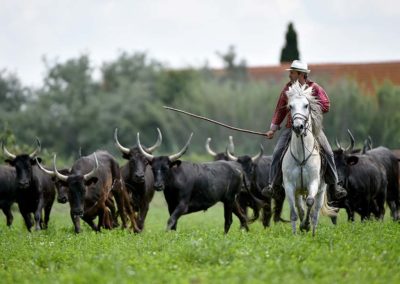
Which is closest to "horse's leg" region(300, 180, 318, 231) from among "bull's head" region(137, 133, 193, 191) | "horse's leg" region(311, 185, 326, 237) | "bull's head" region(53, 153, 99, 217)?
"horse's leg" region(311, 185, 326, 237)

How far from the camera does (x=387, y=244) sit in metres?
11.1

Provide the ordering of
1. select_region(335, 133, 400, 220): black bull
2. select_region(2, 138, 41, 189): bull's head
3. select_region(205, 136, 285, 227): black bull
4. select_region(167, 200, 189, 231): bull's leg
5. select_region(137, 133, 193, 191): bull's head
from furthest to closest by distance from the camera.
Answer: select_region(205, 136, 285, 227): black bull
select_region(335, 133, 400, 220): black bull
select_region(2, 138, 41, 189): bull's head
select_region(137, 133, 193, 191): bull's head
select_region(167, 200, 189, 231): bull's leg

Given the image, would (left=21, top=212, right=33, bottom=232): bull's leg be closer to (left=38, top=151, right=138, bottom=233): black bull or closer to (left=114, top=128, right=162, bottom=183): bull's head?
(left=38, top=151, right=138, bottom=233): black bull

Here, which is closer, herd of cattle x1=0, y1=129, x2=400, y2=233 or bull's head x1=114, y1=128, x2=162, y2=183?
herd of cattle x1=0, y1=129, x2=400, y2=233

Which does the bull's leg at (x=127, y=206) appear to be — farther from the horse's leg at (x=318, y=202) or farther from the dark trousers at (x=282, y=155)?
the horse's leg at (x=318, y=202)

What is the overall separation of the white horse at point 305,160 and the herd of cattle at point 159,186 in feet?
4.59

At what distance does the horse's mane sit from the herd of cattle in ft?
6.17

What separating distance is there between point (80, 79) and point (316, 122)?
53.3 m

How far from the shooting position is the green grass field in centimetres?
891

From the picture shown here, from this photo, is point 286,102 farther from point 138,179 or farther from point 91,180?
point 138,179

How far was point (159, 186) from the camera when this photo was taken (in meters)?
15.9

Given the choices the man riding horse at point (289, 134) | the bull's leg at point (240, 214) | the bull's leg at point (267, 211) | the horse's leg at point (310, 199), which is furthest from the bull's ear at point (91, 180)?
the bull's leg at point (267, 211)

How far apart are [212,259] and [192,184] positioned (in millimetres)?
6513

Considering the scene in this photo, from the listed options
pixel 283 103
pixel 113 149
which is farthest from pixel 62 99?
pixel 283 103
